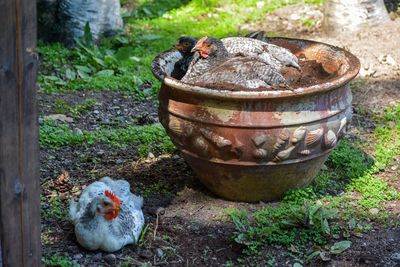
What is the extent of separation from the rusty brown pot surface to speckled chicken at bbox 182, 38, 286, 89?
0.19 m

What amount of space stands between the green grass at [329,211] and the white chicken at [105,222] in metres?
0.62

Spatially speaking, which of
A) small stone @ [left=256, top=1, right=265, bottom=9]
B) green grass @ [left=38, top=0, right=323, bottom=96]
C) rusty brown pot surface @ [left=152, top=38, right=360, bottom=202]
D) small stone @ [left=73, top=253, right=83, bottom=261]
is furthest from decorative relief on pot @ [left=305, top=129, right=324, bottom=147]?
small stone @ [left=256, top=1, right=265, bottom=9]

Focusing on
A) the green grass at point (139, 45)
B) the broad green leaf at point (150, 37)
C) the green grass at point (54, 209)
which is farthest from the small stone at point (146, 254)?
the broad green leaf at point (150, 37)

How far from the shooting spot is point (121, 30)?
857cm

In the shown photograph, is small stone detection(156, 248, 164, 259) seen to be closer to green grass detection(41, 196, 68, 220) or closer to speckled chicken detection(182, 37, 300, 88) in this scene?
green grass detection(41, 196, 68, 220)

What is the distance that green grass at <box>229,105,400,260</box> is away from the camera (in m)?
4.46

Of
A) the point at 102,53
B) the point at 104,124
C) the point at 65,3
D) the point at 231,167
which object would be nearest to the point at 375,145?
the point at 231,167

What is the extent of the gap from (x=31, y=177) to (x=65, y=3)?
5.00m

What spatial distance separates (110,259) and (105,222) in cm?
20

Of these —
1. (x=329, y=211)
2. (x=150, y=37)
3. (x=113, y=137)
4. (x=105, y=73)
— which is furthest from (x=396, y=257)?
(x=150, y=37)

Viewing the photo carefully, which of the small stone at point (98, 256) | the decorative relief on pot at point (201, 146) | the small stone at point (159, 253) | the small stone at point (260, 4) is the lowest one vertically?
the small stone at point (260, 4)

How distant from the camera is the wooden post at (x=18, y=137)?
320 cm

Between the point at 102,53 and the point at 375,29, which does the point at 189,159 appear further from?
the point at 375,29

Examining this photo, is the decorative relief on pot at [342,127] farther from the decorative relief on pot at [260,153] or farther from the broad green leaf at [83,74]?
the broad green leaf at [83,74]
